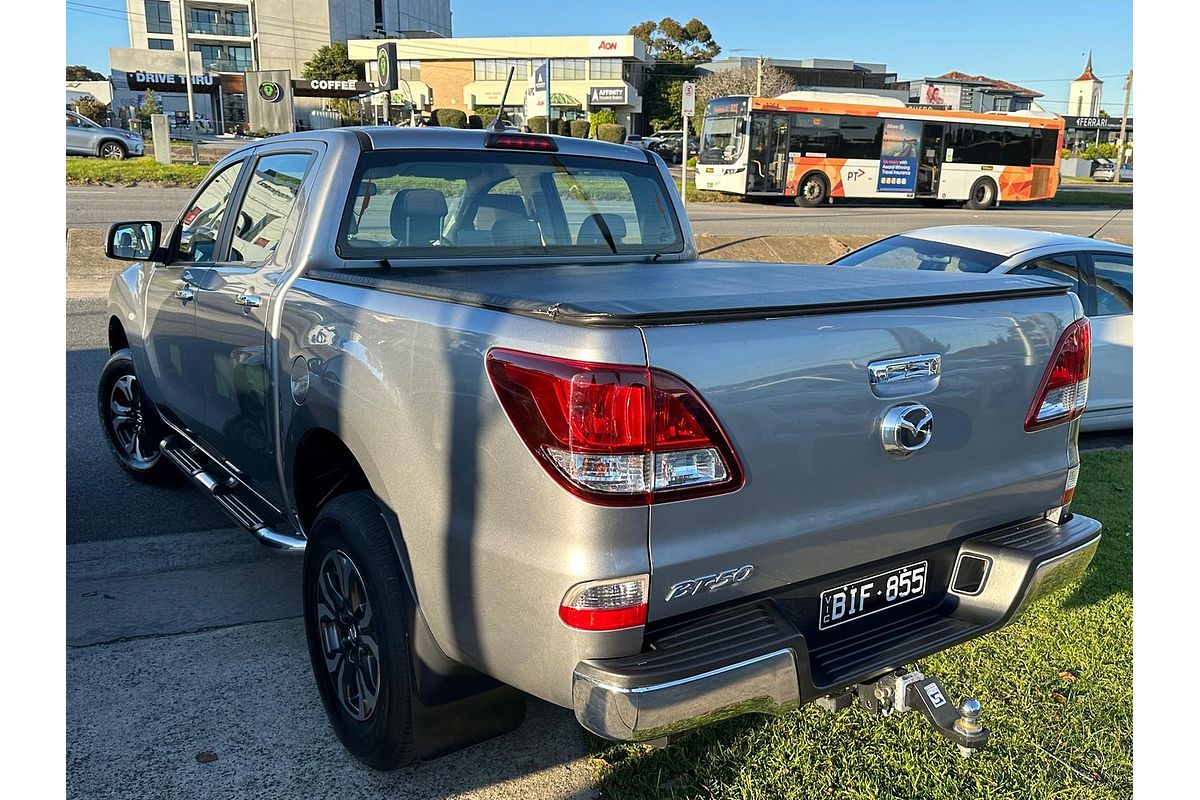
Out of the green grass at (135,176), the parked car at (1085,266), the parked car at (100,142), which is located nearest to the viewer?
the parked car at (1085,266)

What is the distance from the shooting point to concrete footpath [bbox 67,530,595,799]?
2.94m

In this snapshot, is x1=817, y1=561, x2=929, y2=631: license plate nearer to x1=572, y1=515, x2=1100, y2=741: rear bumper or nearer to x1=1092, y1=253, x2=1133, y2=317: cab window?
x1=572, y1=515, x2=1100, y2=741: rear bumper

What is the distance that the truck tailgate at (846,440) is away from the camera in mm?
2254

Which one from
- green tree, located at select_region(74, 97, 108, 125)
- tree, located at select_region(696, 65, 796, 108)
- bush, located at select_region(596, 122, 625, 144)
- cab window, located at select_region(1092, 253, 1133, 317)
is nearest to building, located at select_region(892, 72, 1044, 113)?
tree, located at select_region(696, 65, 796, 108)

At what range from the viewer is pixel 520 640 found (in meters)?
2.30

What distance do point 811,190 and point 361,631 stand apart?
28.1m

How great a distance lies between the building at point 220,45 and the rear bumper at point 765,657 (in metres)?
86.6

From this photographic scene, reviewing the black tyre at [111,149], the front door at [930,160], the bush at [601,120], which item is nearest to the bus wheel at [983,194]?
the front door at [930,160]

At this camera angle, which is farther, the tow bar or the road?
the road

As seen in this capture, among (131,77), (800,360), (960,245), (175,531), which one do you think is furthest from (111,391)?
(131,77)

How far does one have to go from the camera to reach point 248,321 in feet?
12.1

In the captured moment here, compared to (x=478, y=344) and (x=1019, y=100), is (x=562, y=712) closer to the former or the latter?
(x=478, y=344)

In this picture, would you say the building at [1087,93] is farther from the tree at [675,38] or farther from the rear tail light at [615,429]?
the rear tail light at [615,429]

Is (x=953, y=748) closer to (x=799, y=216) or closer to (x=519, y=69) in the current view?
(x=799, y=216)
